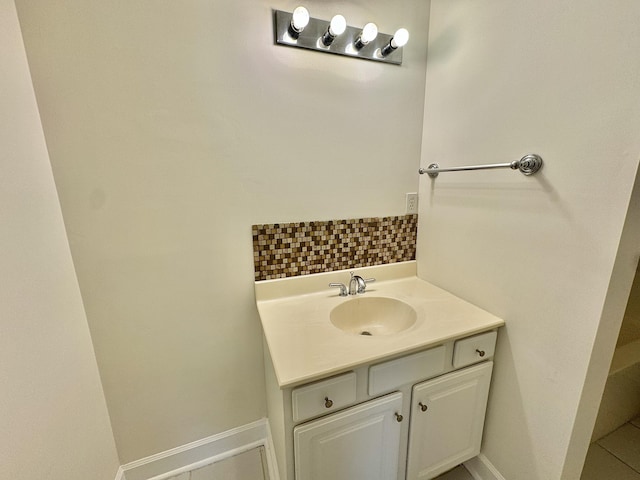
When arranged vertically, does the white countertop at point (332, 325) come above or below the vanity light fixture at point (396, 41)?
below

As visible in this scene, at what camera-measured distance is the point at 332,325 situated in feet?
3.21

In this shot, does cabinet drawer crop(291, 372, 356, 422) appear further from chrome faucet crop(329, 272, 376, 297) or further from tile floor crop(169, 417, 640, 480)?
tile floor crop(169, 417, 640, 480)

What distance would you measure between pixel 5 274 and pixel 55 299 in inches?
8.4

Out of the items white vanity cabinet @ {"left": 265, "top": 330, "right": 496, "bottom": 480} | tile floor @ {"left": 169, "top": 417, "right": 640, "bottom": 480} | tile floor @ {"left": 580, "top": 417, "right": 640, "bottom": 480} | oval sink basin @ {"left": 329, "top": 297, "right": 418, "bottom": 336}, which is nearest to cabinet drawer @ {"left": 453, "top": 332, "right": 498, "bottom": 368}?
white vanity cabinet @ {"left": 265, "top": 330, "right": 496, "bottom": 480}

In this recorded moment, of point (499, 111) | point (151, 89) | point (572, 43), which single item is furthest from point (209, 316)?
point (572, 43)

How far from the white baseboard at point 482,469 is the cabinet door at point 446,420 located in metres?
0.09

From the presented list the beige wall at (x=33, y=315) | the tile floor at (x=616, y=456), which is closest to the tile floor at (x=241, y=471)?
the beige wall at (x=33, y=315)

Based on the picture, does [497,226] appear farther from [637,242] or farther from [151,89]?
[151,89]

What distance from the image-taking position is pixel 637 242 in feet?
2.26

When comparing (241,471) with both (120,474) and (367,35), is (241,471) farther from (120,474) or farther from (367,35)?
(367,35)

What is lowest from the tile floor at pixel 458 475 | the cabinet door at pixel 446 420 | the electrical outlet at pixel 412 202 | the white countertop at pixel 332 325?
the tile floor at pixel 458 475

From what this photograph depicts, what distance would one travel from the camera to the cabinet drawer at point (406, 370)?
0.85m

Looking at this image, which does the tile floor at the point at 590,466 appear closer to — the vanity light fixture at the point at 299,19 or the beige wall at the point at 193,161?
the beige wall at the point at 193,161

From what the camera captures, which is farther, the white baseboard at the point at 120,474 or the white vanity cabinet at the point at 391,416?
the white baseboard at the point at 120,474
